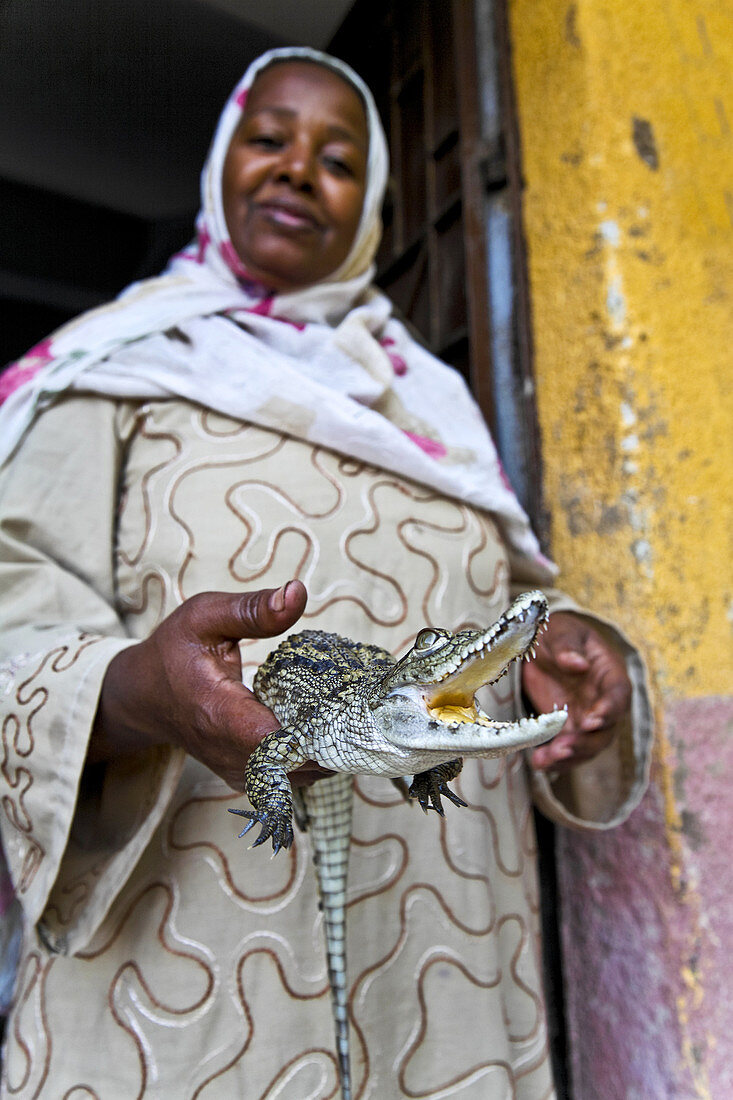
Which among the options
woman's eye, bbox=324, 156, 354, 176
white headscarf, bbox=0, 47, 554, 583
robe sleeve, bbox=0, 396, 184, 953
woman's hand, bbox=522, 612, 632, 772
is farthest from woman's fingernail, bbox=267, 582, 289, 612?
woman's eye, bbox=324, 156, 354, 176

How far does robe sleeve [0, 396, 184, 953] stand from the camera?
64 cm

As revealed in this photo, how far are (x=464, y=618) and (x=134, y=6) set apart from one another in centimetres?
71

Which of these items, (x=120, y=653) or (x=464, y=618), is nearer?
(x=120, y=653)

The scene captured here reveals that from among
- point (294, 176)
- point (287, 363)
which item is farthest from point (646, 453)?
point (294, 176)

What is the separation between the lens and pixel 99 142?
2.33 ft

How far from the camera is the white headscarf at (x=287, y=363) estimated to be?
34.0 inches

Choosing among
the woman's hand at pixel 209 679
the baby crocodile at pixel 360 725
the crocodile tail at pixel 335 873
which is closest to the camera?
the baby crocodile at pixel 360 725

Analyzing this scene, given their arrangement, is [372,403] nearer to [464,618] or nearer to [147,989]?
[464,618]

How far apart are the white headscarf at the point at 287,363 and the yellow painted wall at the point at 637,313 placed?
148 millimetres

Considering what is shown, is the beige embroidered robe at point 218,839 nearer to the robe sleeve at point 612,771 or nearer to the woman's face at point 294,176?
the robe sleeve at point 612,771

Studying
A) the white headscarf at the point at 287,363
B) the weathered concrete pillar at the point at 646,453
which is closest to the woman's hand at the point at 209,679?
the white headscarf at the point at 287,363

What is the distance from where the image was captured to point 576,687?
94 centimetres

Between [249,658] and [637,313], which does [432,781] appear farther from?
[637,313]

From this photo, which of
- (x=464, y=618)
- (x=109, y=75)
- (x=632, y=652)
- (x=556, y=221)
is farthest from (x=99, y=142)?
(x=632, y=652)
